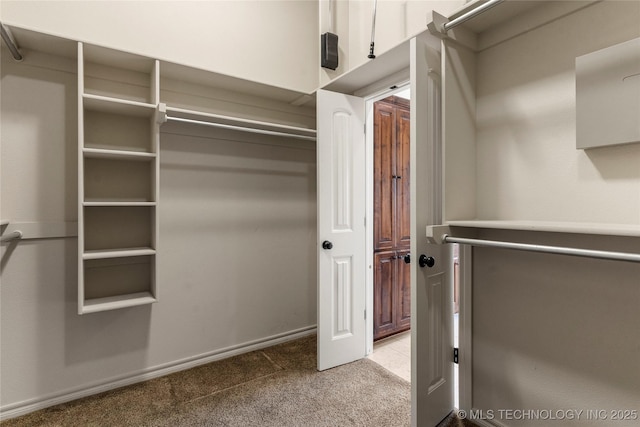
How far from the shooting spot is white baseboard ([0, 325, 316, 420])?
1848 millimetres

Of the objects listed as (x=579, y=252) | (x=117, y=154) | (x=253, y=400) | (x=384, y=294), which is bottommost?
(x=253, y=400)

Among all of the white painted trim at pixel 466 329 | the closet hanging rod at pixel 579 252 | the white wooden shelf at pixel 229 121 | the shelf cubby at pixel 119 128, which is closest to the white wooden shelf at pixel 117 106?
the shelf cubby at pixel 119 128

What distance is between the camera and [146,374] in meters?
2.20

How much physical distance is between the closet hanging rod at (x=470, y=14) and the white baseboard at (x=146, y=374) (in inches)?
101

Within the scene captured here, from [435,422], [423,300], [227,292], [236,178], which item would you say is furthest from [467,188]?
[227,292]

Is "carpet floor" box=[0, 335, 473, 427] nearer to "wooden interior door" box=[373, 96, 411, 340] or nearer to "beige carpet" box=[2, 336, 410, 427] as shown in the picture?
"beige carpet" box=[2, 336, 410, 427]

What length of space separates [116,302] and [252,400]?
106cm

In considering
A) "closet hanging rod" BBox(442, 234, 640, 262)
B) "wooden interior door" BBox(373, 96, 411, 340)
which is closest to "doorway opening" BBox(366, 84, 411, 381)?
"wooden interior door" BBox(373, 96, 411, 340)

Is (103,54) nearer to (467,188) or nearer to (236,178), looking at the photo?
(236,178)

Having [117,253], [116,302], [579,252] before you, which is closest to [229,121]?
[117,253]

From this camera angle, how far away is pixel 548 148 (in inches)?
57.3

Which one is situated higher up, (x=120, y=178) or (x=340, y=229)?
(x=120, y=178)

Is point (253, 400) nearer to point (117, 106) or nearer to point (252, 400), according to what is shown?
point (252, 400)

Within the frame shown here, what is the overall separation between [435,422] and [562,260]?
3.55 feet
